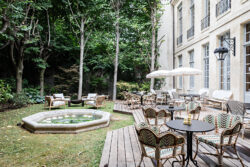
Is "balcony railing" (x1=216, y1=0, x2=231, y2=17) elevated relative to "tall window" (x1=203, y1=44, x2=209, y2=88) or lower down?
elevated

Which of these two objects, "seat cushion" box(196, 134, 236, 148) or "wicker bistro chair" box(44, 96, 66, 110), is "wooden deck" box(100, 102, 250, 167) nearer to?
"seat cushion" box(196, 134, 236, 148)

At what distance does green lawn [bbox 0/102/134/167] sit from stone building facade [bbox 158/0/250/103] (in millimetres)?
6086

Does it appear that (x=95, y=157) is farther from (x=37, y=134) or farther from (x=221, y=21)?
(x=221, y=21)

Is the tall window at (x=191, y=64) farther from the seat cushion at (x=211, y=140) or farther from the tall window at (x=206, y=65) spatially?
the seat cushion at (x=211, y=140)

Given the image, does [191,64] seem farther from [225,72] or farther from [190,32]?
[225,72]

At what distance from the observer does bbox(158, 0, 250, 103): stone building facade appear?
6.23m

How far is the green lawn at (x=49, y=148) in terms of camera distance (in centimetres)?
305

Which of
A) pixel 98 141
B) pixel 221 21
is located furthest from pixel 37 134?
pixel 221 21

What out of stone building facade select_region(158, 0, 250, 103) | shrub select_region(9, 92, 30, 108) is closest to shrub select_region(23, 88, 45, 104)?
shrub select_region(9, 92, 30, 108)

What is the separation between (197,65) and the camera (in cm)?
1002

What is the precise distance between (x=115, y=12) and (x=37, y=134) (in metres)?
10.1

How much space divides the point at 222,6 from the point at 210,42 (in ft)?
5.79

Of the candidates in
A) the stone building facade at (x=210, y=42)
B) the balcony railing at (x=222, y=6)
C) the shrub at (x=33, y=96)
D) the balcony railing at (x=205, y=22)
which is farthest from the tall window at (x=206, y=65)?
the shrub at (x=33, y=96)

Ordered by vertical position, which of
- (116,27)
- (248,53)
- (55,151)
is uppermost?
(116,27)
